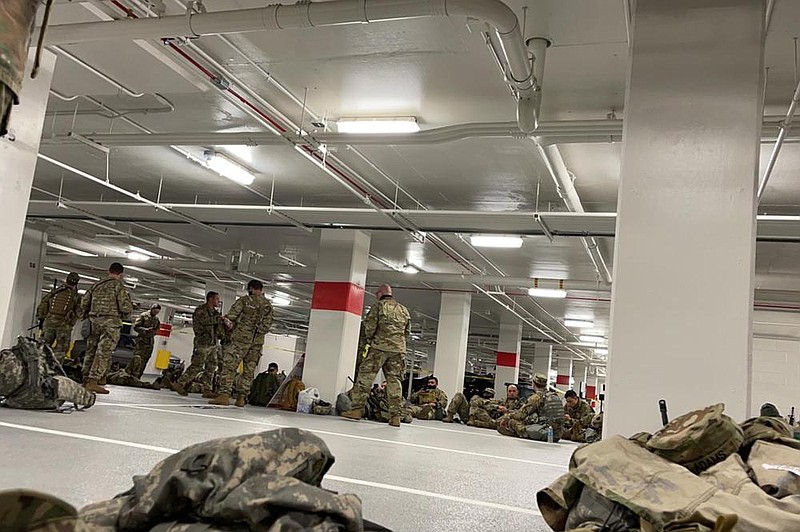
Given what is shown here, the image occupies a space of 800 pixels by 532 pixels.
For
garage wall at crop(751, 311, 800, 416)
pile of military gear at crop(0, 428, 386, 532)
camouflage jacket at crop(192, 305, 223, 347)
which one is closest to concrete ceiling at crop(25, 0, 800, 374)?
garage wall at crop(751, 311, 800, 416)

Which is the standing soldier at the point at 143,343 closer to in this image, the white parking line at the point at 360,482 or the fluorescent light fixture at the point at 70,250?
the fluorescent light fixture at the point at 70,250

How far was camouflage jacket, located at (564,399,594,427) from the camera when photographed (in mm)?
11711

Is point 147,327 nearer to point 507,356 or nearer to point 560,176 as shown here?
point 560,176

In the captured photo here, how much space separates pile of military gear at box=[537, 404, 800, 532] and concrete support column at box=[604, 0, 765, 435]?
2.75 feet

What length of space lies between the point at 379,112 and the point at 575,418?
7397 mm

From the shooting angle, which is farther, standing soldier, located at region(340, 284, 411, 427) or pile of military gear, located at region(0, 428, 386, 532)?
standing soldier, located at region(340, 284, 411, 427)

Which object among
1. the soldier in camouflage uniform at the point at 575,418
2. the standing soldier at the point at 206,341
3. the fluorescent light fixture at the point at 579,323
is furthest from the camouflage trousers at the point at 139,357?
the fluorescent light fixture at the point at 579,323

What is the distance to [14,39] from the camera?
1.54 meters

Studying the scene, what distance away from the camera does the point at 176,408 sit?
25.9ft

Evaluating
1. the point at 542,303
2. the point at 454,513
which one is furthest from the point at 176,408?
the point at 542,303

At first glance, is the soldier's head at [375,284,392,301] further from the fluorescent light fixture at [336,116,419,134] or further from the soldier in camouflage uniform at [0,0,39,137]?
the soldier in camouflage uniform at [0,0,39,137]

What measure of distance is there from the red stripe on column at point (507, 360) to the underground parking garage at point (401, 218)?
8.18 metres

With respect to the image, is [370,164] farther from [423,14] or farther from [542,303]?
[542,303]

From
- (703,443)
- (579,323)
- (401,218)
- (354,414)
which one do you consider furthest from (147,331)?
(579,323)
